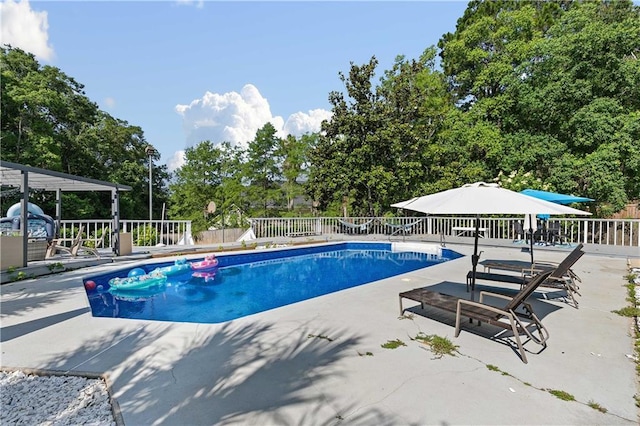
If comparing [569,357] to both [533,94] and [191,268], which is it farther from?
[533,94]

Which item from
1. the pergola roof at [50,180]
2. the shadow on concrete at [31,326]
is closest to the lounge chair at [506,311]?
the shadow on concrete at [31,326]

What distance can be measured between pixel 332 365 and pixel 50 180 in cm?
896

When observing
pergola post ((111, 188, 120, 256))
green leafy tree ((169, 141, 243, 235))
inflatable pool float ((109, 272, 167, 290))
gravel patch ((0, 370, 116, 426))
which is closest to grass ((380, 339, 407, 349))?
gravel patch ((0, 370, 116, 426))

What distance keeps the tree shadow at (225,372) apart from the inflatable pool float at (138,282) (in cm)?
366

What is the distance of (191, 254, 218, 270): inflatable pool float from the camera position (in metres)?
8.67

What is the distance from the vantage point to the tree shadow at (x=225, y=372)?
2.10m

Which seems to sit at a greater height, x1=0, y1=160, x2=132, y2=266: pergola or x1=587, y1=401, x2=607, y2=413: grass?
x1=0, y1=160, x2=132, y2=266: pergola

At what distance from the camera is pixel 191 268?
28.2 ft

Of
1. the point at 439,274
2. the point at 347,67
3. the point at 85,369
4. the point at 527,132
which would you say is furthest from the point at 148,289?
the point at 527,132

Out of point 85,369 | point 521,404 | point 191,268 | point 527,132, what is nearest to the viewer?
point 521,404

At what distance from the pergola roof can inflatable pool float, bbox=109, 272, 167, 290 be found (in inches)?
108

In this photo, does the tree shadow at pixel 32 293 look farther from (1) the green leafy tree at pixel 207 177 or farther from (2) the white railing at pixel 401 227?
(1) the green leafy tree at pixel 207 177

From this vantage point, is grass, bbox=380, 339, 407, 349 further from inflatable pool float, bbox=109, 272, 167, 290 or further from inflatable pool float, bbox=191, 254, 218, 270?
inflatable pool float, bbox=191, 254, 218, 270

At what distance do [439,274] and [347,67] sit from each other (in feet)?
47.1
